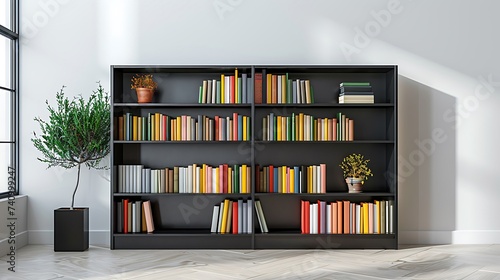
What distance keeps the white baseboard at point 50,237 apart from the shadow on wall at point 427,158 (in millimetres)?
3018

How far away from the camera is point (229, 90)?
207 inches

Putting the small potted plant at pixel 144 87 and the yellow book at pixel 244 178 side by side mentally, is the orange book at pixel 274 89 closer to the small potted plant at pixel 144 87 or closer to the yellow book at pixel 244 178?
the yellow book at pixel 244 178

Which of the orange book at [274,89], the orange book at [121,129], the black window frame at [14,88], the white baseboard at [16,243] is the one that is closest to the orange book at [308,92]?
the orange book at [274,89]

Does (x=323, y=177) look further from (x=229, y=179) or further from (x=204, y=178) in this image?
(x=204, y=178)

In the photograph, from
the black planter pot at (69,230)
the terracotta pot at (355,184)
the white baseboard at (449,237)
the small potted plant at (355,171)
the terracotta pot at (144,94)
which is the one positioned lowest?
the white baseboard at (449,237)

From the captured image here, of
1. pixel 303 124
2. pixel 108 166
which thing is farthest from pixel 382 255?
pixel 108 166

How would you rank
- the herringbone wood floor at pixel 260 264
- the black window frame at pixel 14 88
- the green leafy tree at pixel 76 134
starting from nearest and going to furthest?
the herringbone wood floor at pixel 260 264
the green leafy tree at pixel 76 134
the black window frame at pixel 14 88

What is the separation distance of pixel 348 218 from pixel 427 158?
110 centimetres

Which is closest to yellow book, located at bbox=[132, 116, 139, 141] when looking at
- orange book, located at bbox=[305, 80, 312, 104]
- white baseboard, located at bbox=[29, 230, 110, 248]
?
white baseboard, located at bbox=[29, 230, 110, 248]

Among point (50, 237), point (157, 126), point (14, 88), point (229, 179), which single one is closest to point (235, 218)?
point (229, 179)

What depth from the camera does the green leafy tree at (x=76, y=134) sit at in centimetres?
511

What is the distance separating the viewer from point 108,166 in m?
5.55

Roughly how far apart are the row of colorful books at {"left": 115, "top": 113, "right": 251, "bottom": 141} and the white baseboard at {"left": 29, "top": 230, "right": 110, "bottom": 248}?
41.3 inches

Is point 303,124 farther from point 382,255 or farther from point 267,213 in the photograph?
point 382,255
